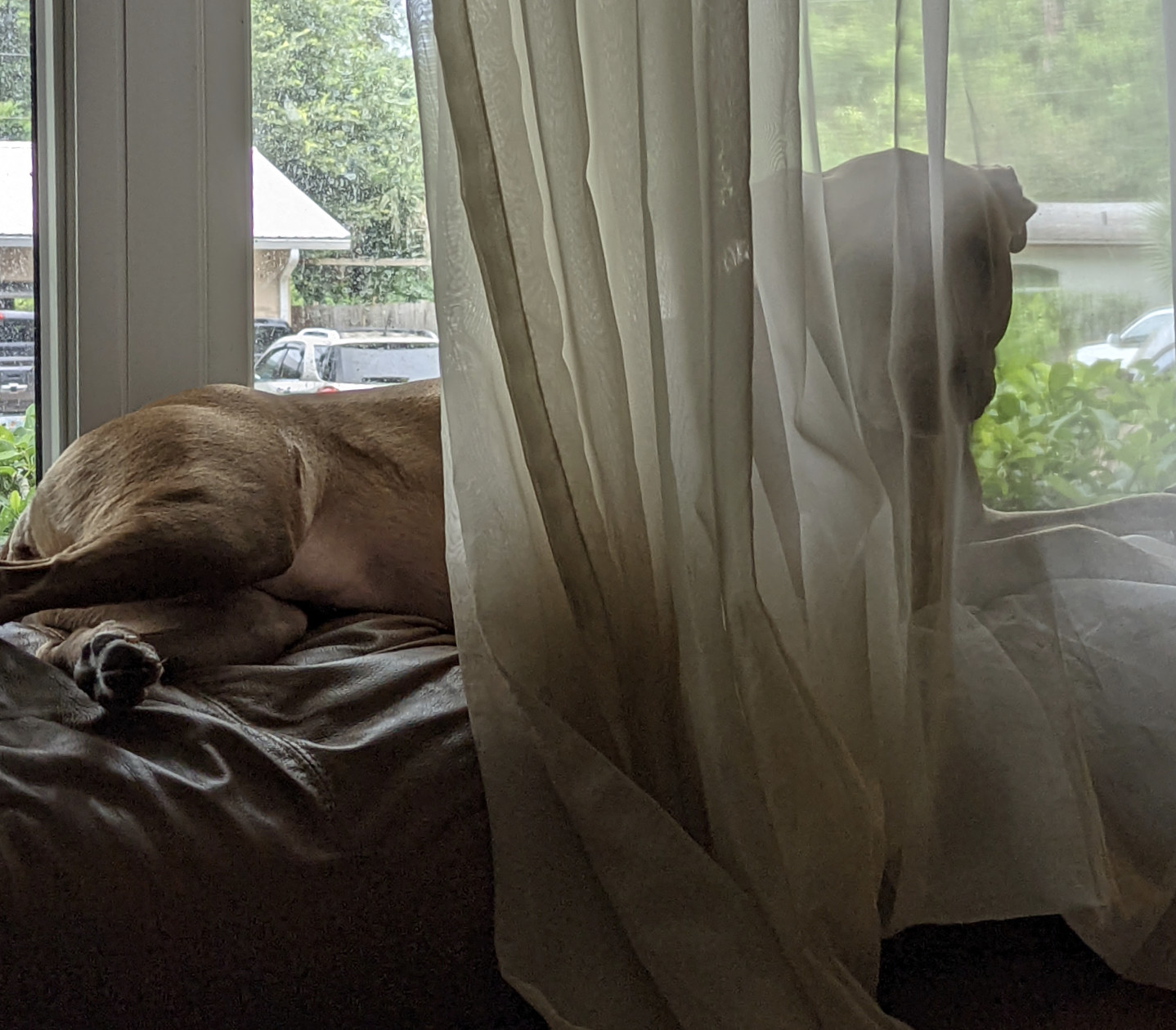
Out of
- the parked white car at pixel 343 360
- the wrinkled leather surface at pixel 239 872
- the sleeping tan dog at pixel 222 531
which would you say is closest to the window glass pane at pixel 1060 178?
the wrinkled leather surface at pixel 239 872

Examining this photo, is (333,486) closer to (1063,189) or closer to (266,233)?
(266,233)

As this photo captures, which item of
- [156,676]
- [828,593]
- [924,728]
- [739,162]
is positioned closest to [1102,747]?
[924,728]

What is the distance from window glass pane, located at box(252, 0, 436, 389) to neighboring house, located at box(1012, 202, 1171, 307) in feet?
2.72

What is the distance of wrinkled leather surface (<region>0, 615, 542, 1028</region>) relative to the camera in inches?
35.2

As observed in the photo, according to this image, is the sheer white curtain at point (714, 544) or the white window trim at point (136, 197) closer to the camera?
the sheer white curtain at point (714, 544)

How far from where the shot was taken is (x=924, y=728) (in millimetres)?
1054

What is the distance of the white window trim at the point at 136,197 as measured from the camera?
5.24ft

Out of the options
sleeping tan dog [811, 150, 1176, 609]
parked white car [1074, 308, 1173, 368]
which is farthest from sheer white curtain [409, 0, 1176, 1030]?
parked white car [1074, 308, 1173, 368]

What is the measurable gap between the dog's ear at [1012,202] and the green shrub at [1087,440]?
119 mm

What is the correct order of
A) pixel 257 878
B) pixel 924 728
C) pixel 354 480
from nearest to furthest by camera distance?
pixel 257 878
pixel 924 728
pixel 354 480

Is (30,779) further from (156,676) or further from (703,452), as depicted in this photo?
(703,452)

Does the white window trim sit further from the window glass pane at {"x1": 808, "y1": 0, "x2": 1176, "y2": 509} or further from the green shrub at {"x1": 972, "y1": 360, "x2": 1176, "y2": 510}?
the green shrub at {"x1": 972, "y1": 360, "x2": 1176, "y2": 510}

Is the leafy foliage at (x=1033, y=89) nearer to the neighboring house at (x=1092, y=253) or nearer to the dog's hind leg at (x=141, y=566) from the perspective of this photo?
the neighboring house at (x=1092, y=253)

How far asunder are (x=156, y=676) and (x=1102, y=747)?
0.87 metres
